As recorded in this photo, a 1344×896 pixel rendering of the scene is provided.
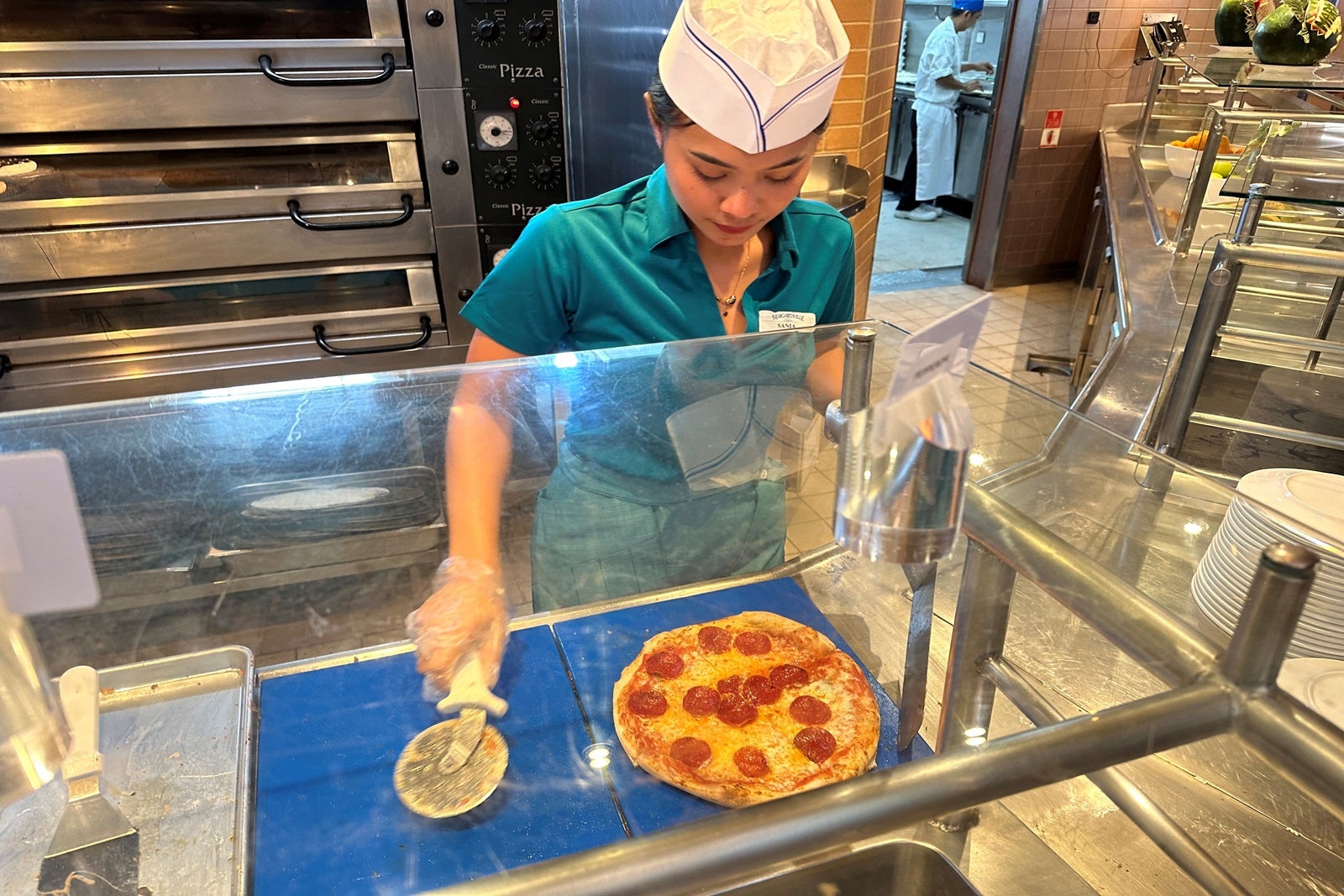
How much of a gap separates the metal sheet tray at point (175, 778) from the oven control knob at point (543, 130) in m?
1.60

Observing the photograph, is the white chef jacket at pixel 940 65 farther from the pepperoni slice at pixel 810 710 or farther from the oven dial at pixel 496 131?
the pepperoni slice at pixel 810 710

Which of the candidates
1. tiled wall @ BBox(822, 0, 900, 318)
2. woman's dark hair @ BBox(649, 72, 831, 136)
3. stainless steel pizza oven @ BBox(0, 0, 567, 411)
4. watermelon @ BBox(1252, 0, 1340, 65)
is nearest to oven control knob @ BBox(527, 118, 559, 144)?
stainless steel pizza oven @ BBox(0, 0, 567, 411)

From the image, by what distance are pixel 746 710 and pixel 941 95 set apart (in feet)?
21.9

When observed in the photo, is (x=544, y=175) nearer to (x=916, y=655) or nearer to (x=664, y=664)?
(x=664, y=664)

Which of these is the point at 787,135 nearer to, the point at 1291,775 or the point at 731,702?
the point at 731,702

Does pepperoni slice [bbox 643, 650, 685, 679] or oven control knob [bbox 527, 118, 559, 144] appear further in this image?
oven control knob [bbox 527, 118, 559, 144]

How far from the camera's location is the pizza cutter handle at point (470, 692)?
0.89 meters

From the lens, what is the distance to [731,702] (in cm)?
105

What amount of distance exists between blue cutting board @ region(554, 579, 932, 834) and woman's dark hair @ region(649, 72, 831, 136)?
2.13 ft

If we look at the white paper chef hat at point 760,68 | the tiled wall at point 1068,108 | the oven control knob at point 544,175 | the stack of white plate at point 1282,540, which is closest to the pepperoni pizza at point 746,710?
the stack of white plate at point 1282,540

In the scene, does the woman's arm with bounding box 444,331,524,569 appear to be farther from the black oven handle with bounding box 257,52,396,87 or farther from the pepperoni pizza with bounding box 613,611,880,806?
the black oven handle with bounding box 257,52,396,87

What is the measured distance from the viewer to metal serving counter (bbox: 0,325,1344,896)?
76 centimetres

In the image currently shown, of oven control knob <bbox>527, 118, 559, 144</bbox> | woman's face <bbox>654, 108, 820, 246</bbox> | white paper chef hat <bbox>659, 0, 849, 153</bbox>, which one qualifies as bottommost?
oven control knob <bbox>527, 118, 559, 144</bbox>

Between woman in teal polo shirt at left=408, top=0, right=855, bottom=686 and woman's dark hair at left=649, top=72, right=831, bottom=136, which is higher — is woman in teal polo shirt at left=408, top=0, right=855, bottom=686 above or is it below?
below
